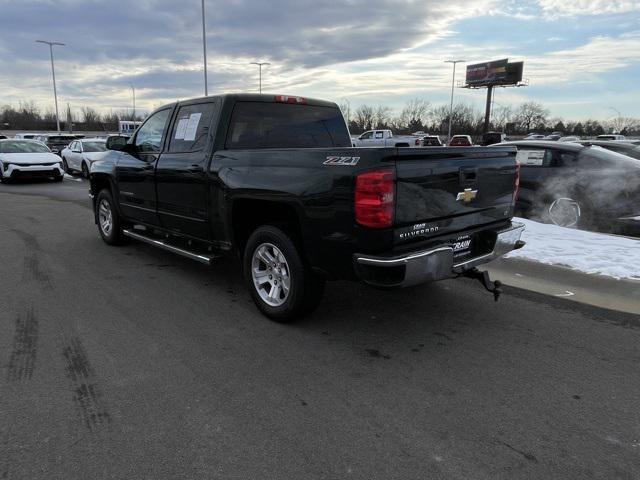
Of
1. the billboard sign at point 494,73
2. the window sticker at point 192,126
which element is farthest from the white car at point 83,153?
the billboard sign at point 494,73

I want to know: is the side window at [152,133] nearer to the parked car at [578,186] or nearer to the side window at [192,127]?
the side window at [192,127]

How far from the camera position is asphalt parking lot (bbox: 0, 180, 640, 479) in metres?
2.51

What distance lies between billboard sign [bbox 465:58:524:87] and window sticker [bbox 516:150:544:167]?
3024 inches

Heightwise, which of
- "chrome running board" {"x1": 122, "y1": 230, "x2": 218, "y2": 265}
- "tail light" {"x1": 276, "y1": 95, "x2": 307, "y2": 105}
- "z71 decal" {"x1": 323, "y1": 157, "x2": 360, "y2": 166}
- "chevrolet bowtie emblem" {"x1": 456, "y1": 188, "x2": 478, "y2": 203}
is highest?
"tail light" {"x1": 276, "y1": 95, "x2": 307, "y2": 105}

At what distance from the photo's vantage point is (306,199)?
3732 millimetres

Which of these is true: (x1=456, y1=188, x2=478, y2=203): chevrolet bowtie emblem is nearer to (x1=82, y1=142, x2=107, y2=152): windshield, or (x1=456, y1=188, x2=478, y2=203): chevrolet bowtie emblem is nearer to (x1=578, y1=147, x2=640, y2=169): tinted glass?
(x1=578, y1=147, x2=640, y2=169): tinted glass

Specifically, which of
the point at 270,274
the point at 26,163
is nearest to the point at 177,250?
the point at 270,274

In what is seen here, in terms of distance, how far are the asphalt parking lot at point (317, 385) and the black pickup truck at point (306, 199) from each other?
0.59 metres

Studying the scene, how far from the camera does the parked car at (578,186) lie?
7512 millimetres

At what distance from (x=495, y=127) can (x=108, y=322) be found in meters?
112

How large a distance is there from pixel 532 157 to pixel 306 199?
20.4ft

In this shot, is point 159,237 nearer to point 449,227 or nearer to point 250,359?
point 250,359

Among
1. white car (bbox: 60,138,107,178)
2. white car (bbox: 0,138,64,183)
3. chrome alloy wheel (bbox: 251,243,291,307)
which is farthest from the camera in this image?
white car (bbox: 60,138,107,178)

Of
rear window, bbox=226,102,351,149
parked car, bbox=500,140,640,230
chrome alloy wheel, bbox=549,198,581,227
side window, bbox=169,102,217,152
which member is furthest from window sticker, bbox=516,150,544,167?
side window, bbox=169,102,217,152
